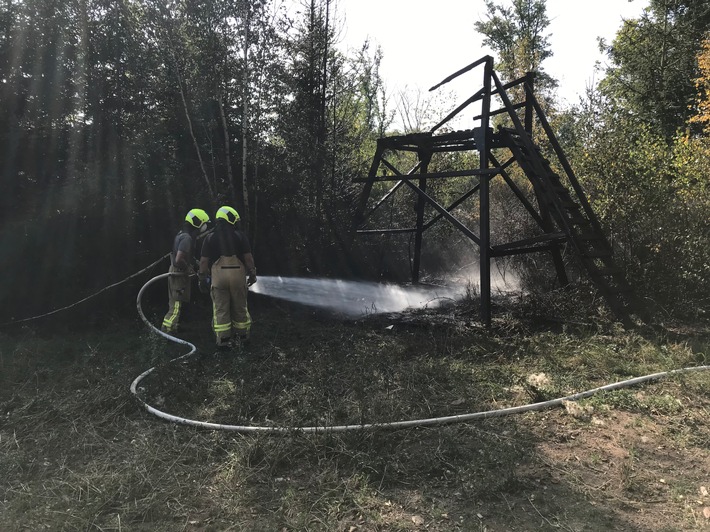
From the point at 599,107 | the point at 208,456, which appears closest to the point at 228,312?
the point at 208,456

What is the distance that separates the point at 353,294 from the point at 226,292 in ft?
14.7

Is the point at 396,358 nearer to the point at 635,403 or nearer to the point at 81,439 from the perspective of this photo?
the point at 635,403

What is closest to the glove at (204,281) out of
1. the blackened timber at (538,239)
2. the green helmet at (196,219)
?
the green helmet at (196,219)

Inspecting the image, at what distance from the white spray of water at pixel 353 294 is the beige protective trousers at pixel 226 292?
→ 8.66 feet

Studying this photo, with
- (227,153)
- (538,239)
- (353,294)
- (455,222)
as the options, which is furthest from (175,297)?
(538,239)

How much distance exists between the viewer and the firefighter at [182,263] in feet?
19.1

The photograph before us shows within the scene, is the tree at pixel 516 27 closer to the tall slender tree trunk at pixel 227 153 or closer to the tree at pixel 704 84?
the tree at pixel 704 84

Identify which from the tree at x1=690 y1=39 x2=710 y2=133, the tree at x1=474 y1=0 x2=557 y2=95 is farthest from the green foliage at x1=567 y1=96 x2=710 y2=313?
the tree at x1=474 y1=0 x2=557 y2=95

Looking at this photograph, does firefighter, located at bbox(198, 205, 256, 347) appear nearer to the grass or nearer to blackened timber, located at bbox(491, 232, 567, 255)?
the grass

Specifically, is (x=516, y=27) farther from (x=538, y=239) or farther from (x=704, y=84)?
(x=538, y=239)

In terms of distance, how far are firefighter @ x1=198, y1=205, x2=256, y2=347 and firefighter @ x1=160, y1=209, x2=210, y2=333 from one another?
472 mm

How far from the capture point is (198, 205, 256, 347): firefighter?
5391 mm

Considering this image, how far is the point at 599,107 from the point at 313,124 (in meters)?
12.1

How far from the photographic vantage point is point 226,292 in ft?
17.8
